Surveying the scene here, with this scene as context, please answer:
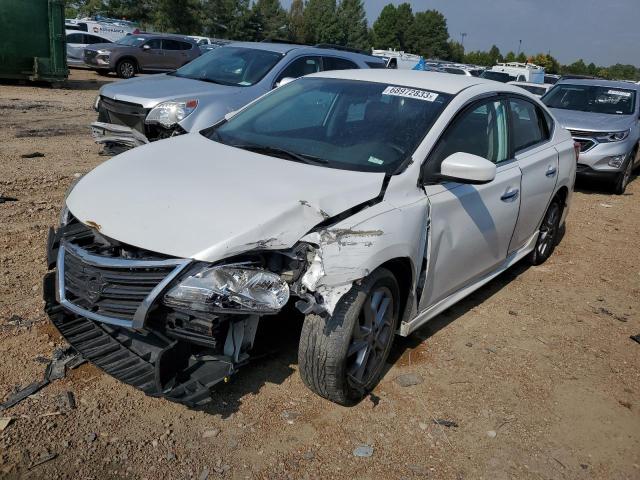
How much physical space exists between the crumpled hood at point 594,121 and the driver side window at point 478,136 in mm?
5804

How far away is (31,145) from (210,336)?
296 inches

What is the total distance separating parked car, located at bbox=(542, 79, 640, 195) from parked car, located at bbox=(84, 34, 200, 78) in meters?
15.1

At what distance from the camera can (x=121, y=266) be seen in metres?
2.78

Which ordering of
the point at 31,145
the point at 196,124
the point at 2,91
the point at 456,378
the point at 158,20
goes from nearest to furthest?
the point at 456,378
the point at 196,124
the point at 31,145
the point at 2,91
the point at 158,20

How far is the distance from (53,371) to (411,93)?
2.77 m

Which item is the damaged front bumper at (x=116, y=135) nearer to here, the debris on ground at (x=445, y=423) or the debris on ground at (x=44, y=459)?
the debris on ground at (x=44, y=459)

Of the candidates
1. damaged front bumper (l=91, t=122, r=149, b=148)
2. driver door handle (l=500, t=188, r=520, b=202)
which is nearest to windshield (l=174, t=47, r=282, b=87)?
damaged front bumper (l=91, t=122, r=149, b=148)

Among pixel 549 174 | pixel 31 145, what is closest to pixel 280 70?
pixel 31 145

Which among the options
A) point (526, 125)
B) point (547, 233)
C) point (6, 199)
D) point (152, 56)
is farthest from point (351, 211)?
point (152, 56)

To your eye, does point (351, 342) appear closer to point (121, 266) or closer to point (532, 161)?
point (121, 266)

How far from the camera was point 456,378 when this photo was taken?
3.76m

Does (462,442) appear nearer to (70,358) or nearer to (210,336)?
(210,336)

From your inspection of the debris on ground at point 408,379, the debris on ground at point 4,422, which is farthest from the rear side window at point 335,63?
the debris on ground at point 4,422

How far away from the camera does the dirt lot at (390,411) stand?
9.32 feet
